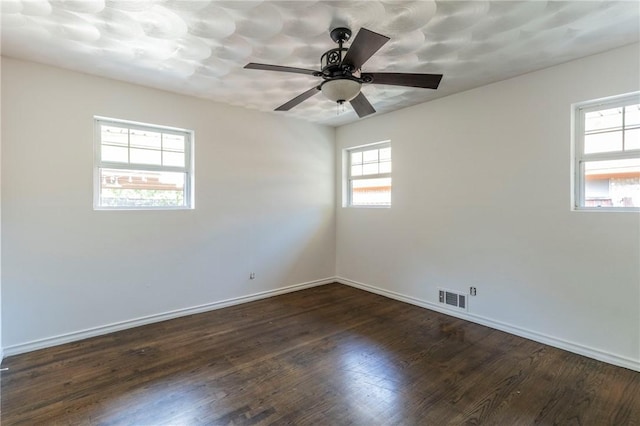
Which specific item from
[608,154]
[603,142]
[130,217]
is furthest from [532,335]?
[130,217]

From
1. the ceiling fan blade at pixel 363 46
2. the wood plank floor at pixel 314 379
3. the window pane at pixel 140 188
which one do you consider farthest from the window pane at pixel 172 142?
the ceiling fan blade at pixel 363 46

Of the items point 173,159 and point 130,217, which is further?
point 173,159

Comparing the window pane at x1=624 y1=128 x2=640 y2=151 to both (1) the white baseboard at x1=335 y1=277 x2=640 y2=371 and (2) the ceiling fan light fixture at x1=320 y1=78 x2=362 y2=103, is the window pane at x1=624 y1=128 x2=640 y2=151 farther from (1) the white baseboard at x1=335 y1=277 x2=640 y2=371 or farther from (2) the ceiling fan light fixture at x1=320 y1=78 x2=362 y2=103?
(2) the ceiling fan light fixture at x1=320 y1=78 x2=362 y2=103

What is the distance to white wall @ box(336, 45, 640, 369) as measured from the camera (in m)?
2.64

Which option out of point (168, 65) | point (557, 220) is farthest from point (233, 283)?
point (557, 220)

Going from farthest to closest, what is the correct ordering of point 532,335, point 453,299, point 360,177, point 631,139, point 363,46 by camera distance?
point 360,177
point 453,299
point 532,335
point 631,139
point 363,46

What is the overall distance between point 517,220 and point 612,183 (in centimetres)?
80

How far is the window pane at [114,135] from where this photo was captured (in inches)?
128

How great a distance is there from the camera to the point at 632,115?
264cm

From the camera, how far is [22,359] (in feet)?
8.72

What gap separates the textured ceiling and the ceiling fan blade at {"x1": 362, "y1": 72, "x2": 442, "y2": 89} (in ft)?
1.15

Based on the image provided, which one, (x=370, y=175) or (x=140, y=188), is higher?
(x=370, y=175)

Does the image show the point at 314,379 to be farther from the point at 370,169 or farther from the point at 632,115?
the point at 632,115

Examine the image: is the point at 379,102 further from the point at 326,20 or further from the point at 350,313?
the point at 350,313
